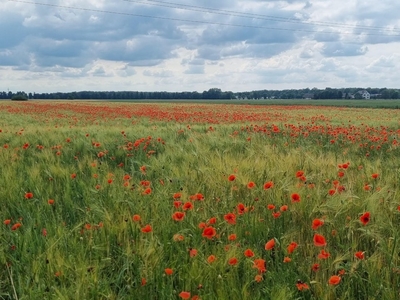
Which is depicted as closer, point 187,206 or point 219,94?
point 187,206

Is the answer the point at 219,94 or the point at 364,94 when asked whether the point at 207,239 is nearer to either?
the point at 219,94

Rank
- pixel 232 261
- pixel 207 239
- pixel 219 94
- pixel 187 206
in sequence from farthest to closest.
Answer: pixel 219 94
pixel 187 206
pixel 207 239
pixel 232 261

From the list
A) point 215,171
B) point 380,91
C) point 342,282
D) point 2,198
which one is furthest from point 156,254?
point 380,91

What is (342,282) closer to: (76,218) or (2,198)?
(76,218)

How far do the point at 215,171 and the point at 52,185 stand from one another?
5.34 ft

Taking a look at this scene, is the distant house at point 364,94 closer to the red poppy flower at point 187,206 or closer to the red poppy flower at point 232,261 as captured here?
the red poppy flower at point 187,206

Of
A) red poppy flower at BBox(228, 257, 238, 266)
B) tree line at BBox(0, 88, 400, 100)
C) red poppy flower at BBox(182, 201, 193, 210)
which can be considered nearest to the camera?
red poppy flower at BBox(228, 257, 238, 266)

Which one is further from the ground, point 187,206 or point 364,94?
point 364,94

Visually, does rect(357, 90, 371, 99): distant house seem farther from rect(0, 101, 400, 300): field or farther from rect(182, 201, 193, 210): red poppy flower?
rect(182, 201, 193, 210): red poppy flower

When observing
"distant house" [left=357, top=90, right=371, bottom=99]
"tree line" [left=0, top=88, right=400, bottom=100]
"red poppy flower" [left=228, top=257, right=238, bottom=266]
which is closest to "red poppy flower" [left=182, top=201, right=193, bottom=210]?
"red poppy flower" [left=228, top=257, right=238, bottom=266]

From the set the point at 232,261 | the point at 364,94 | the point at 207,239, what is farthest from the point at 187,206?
the point at 364,94

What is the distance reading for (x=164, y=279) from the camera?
6.79 ft

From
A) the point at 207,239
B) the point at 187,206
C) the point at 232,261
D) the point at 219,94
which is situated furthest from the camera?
the point at 219,94

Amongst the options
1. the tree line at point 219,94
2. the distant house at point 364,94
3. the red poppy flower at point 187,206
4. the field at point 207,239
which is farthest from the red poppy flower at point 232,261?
the distant house at point 364,94
